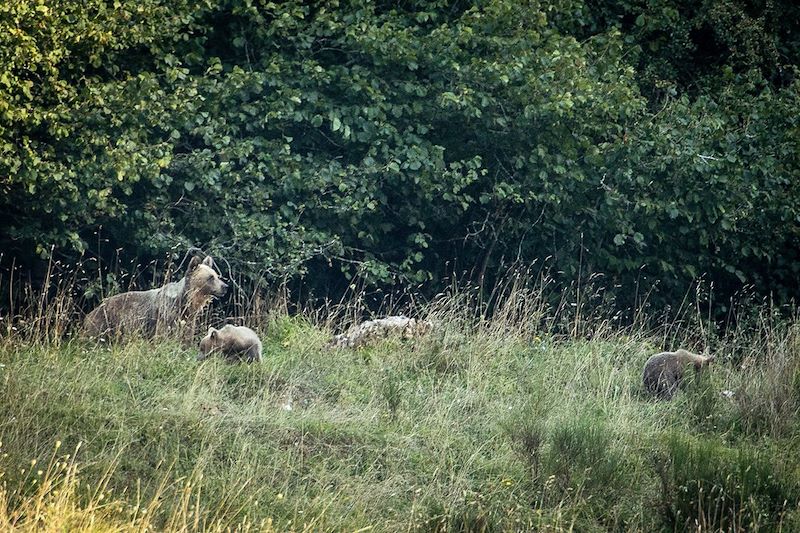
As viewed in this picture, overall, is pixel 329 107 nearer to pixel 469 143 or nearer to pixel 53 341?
pixel 469 143

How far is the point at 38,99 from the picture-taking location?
1234cm

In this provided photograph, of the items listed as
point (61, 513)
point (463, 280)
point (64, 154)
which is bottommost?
point (463, 280)

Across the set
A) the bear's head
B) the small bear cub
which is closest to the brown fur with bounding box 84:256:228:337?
the bear's head

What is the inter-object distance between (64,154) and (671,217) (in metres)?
7.73

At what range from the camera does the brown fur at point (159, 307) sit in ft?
35.0

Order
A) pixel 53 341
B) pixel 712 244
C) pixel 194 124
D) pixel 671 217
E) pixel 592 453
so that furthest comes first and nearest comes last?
1. pixel 712 244
2. pixel 671 217
3. pixel 194 124
4. pixel 53 341
5. pixel 592 453

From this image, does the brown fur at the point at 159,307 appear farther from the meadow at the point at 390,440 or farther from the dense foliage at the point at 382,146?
the dense foliage at the point at 382,146

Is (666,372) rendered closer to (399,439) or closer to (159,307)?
(399,439)

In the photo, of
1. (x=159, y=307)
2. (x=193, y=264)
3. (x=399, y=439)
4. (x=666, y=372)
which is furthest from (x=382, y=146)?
(x=399, y=439)

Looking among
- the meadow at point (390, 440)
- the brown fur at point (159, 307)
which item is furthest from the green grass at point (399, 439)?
the brown fur at point (159, 307)

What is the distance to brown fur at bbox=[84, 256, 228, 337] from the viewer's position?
1067 cm

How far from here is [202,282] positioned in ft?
36.4

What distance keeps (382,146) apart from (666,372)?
538 centimetres


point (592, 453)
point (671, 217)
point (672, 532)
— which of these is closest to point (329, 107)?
point (671, 217)
